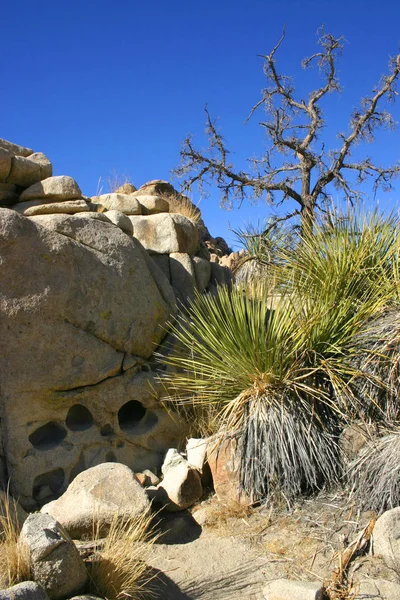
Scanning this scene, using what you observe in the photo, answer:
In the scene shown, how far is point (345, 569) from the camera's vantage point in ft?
16.5

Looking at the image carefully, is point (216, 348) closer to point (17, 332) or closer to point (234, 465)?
point (234, 465)

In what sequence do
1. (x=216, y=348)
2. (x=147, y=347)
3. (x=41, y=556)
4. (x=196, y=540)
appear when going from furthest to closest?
(x=147, y=347)
(x=216, y=348)
(x=196, y=540)
(x=41, y=556)

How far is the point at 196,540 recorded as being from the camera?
232 inches

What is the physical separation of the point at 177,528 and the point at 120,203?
5096 mm

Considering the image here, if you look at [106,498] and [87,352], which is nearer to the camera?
[106,498]

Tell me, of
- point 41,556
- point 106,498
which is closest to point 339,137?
point 106,498

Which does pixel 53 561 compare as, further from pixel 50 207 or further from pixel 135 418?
pixel 50 207

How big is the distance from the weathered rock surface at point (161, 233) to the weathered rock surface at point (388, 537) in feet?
16.6

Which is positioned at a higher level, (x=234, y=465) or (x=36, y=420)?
(x=36, y=420)

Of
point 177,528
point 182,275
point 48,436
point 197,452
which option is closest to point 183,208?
point 182,275

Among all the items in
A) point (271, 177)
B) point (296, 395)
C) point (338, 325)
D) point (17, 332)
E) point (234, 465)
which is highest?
point (271, 177)

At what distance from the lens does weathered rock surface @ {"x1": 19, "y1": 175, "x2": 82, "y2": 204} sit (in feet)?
26.3

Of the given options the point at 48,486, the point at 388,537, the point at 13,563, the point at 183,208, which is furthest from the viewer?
the point at 183,208

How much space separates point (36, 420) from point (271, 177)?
1034 centimetres
